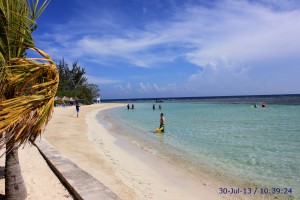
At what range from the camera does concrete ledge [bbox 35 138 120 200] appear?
527 centimetres

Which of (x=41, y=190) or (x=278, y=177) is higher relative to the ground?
(x=41, y=190)

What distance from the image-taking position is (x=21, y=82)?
11.9 feet

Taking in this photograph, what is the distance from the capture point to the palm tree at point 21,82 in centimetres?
321

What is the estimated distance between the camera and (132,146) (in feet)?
47.7

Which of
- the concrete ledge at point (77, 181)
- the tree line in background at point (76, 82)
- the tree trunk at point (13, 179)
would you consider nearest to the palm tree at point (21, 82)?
the tree trunk at point (13, 179)

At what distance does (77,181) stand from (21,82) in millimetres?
3134

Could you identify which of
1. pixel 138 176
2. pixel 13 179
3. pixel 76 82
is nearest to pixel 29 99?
pixel 13 179

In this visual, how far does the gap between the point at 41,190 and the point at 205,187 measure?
4464 millimetres

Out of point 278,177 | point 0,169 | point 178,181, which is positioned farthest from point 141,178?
point 278,177

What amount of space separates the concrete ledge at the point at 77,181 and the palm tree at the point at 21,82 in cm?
213

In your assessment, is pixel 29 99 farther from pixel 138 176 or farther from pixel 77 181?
pixel 138 176

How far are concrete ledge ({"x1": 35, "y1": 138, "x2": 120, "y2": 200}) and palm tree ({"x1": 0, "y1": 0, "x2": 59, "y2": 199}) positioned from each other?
6.98ft

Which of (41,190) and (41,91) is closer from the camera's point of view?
(41,91)

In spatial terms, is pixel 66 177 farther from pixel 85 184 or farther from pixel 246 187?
Answer: pixel 246 187
